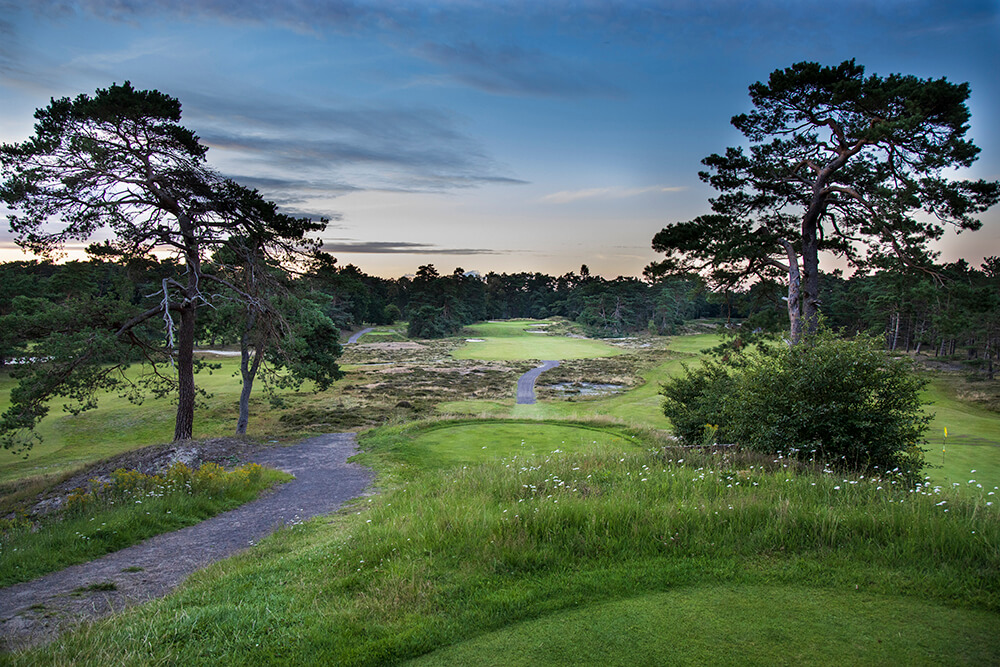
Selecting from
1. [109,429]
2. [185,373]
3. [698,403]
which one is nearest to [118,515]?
[185,373]

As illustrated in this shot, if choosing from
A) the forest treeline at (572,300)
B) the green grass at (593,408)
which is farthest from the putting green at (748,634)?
the green grass at (593,408)

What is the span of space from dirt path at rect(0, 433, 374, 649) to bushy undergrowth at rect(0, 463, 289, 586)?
0.33 metres

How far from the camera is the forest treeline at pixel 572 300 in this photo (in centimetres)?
1605

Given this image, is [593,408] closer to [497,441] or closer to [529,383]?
[529,383]

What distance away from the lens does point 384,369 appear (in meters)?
54.8

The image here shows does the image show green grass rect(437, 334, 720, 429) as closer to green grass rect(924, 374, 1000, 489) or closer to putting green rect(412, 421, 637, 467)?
putting green rect(412, 421, 637, 467)

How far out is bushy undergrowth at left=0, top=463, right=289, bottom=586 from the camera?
859 cm

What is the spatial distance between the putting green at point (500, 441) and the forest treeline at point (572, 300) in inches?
276

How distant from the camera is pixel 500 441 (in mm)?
20547

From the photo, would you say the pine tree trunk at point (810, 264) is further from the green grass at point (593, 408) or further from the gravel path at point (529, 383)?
the gravel path at point (529, 383)

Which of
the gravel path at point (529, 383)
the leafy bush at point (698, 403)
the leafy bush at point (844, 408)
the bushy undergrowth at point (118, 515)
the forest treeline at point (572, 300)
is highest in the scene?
the forest treeline at point (572, 300)

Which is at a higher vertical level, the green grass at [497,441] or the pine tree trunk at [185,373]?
the pine tree trunk at [185,373]

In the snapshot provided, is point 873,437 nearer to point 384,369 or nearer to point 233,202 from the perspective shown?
point 233,202

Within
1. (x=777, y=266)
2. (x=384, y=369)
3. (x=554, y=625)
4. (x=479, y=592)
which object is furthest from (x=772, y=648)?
(x=384, y=369)
